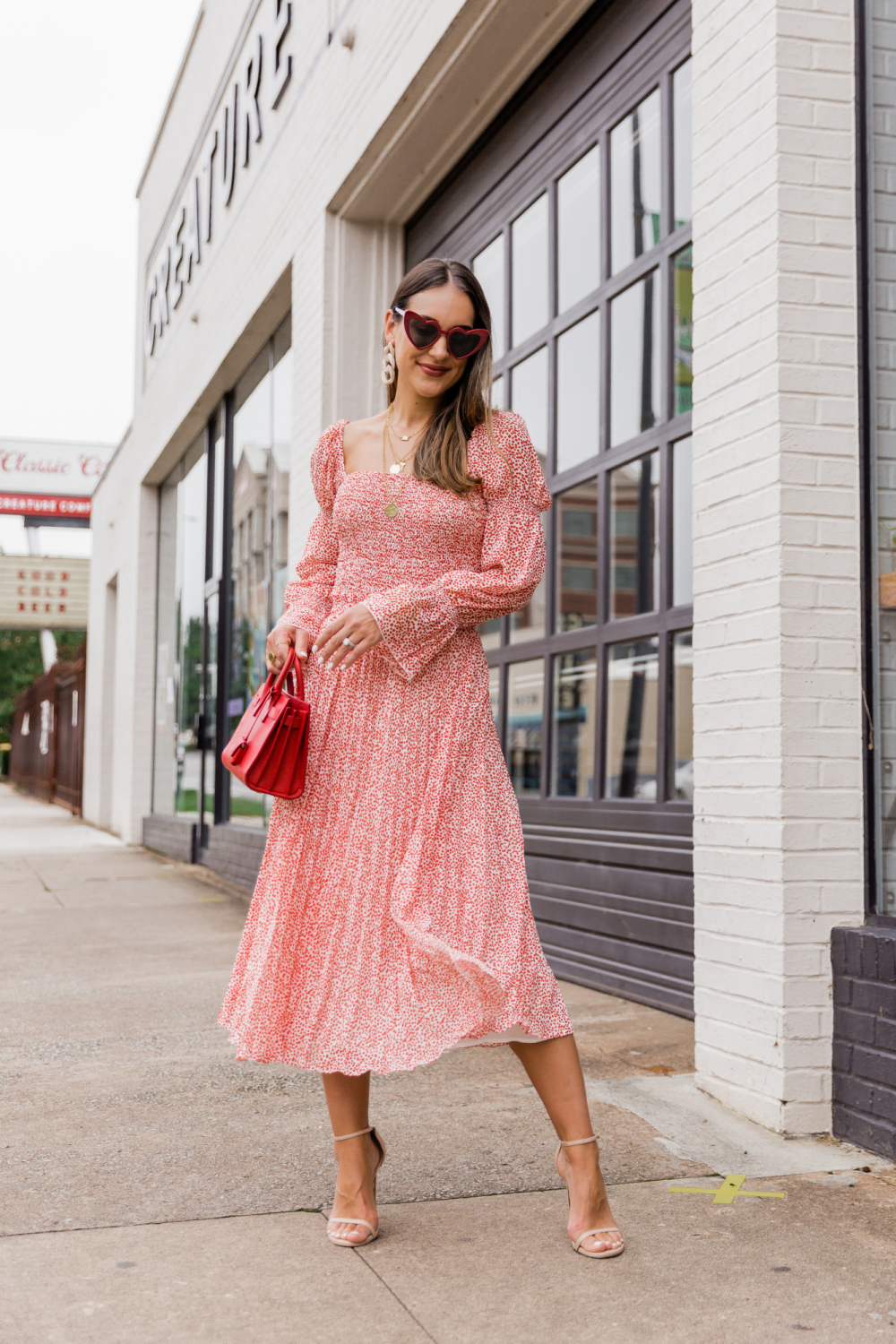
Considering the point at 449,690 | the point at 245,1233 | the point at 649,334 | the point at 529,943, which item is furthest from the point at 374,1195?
the point at 649,334

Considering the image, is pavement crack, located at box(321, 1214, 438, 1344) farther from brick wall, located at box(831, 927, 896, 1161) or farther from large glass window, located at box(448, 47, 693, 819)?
large glass window, located at box(448, 47, 693, 819)

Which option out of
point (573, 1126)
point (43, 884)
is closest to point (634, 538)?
point (573, 1126)

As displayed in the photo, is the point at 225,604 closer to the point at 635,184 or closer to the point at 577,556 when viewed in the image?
the point at 577,556

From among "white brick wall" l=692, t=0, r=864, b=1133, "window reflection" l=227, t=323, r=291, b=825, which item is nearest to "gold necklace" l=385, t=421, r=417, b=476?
"white brick wall" l=692, t=0, r=864, b=1133

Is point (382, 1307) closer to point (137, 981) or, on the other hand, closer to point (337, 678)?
point (337, 678)

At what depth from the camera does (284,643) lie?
8.20 ft

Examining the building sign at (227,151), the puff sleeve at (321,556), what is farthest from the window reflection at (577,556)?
the building sign at (227,151)

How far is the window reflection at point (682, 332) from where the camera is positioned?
14.6 feet

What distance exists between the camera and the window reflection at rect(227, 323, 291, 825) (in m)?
8.78

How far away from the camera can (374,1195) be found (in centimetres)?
246

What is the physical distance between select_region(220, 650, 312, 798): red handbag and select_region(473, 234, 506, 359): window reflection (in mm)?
3863

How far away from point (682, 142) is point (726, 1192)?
3.47 m

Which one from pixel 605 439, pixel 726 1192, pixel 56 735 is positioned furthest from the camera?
pixel 56 735

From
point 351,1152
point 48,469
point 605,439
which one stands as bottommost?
point 351,1152
